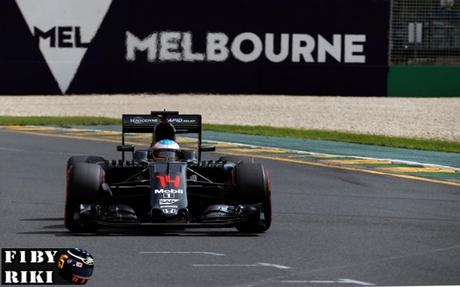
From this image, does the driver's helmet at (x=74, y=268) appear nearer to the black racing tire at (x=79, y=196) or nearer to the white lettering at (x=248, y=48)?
the black racing tire at (x=79, y=196)

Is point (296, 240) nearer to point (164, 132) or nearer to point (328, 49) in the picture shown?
point (164, 132)

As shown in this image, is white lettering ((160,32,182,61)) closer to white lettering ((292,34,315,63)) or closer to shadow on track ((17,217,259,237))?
white lettering ((292,34,315,63))

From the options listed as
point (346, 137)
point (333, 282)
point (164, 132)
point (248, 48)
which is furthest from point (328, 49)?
point (333, 282)

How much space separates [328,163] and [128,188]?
9828mm

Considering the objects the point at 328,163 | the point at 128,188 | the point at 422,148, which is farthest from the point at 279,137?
the point at 128,188

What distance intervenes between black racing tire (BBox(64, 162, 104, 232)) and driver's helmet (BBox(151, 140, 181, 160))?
40.0 inches

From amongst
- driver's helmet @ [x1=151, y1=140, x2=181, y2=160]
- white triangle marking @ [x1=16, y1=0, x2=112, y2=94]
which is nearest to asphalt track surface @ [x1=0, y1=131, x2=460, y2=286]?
driver's helmet @ [x1=151, y1=140, x2=181, y2=160]

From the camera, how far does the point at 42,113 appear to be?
37062 mm

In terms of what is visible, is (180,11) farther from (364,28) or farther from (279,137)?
(279,137)

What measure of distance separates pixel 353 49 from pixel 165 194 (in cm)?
2761

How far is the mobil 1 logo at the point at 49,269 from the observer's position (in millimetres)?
11133

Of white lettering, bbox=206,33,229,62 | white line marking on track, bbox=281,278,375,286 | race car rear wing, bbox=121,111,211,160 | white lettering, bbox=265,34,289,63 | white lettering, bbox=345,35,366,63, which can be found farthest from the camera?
white lettering, bbox=345,35,366,63

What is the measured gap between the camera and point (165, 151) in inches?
623

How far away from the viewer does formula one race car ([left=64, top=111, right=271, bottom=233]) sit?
1480 centimetres
